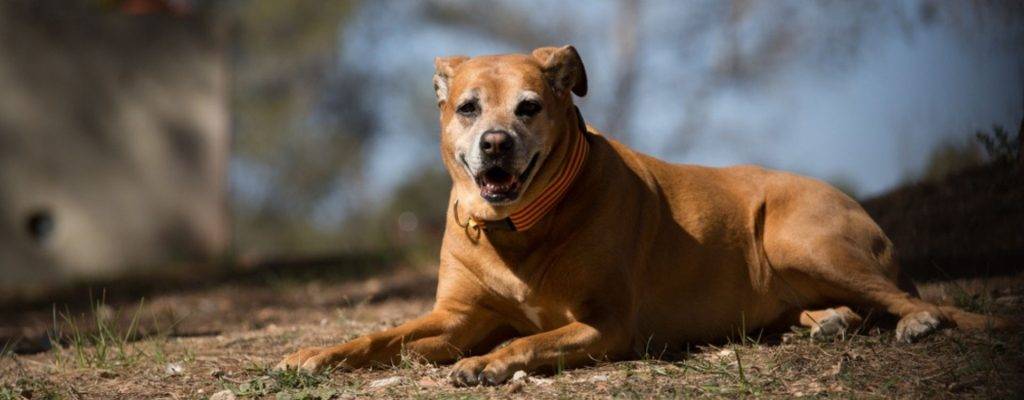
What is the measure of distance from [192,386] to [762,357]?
7.62 feet

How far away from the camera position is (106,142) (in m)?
10.9

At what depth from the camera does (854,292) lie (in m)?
4.83

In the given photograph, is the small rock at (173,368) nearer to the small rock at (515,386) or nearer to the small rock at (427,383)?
the small rock at (427,383)

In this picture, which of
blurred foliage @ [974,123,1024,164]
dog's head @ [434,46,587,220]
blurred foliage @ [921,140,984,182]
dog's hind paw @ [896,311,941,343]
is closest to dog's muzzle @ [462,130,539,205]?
dog's head @ [434,46,587,220]

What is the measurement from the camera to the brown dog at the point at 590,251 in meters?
4.21

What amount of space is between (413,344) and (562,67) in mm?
1361

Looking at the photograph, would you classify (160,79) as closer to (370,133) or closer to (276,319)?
(276,319)

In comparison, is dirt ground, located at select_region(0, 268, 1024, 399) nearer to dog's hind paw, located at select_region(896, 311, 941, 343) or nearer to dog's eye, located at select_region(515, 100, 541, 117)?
dog's hind paw, located at select_region(896, 311, 941, 343)

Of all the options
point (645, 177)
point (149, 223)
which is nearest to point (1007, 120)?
point (645, 177)

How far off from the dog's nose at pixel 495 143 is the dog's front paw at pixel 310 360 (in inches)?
40.9

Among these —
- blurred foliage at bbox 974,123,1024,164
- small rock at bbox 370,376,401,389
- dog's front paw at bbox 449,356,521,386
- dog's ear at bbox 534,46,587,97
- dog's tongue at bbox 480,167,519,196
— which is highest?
dog's ear at bbox 534,46,587,97

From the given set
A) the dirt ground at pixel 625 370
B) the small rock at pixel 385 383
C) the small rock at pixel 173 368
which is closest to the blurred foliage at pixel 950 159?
the dirt ground at pixel 625 370

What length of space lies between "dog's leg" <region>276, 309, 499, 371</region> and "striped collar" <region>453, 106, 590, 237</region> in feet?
1.29

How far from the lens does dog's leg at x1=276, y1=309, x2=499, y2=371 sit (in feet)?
13.8
